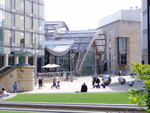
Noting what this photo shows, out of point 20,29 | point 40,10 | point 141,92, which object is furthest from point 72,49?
point 141,92

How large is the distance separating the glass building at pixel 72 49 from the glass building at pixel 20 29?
370 inches

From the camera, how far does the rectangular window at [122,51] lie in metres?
109

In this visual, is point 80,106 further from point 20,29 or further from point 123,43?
point 123,43

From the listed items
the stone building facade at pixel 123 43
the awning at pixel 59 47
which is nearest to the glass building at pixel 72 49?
the awning at pixel 59 47

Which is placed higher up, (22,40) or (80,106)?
(22,40)

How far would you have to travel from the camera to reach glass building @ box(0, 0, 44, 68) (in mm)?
50266

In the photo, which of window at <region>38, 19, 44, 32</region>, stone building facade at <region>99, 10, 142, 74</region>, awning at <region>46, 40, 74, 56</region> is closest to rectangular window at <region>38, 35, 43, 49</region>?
window at <region>38, 19, 44, 32</region>

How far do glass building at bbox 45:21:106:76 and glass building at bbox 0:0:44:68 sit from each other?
9.39 m

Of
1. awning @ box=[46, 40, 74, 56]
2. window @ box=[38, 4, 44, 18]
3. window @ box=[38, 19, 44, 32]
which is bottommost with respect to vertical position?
awning @ box=[46, 40, 74, 56]

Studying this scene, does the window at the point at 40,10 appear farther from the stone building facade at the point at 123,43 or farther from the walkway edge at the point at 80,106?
the stone building facade at the point at 123,43

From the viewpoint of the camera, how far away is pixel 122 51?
4321 inches

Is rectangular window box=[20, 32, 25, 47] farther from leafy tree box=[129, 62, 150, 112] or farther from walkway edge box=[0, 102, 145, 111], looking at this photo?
leafy tree box=[129, 62, 150, 112]

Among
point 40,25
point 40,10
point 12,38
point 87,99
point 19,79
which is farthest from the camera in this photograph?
point 40,25

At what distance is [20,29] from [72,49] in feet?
102
